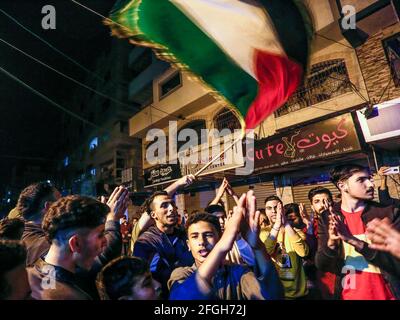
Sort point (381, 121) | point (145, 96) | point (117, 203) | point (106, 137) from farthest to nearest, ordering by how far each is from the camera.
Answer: point (106, 137) < point (145, 96) < point (381, 121) < point (117, 203)

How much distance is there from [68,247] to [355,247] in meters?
2.20

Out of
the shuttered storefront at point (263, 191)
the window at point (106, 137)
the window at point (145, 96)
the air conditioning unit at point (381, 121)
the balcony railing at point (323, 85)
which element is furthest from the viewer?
the window at point (106, 137)

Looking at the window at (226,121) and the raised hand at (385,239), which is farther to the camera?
the window at (226,121)

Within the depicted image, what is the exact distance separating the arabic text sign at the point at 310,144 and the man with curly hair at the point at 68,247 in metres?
7.04

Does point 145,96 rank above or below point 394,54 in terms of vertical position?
above

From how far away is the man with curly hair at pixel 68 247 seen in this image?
4.87 feet

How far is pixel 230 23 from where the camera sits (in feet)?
10.7

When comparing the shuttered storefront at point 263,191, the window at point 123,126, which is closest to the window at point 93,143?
the window at point 123,126

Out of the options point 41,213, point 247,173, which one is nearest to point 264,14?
point 41,213

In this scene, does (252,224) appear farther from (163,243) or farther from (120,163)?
(120,163)

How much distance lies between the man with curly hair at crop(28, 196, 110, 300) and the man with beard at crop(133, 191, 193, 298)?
84cm

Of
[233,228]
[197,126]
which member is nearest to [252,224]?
[233,228]

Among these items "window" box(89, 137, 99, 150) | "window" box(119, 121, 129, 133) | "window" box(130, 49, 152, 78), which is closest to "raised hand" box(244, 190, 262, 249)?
"window" box(130, 49, 152, 78)

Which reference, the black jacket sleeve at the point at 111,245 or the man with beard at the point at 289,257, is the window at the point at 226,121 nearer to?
the man with beard at the point at 289,257
